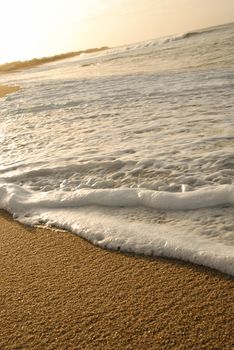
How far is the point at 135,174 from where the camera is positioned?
3.10 metres

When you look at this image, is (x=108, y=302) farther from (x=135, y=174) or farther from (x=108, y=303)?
(x=135, y=174)

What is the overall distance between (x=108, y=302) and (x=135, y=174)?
1.51 meters

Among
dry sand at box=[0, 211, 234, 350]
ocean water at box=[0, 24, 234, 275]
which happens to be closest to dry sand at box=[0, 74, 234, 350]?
dry sand at box=[0, 211, 234, 350]

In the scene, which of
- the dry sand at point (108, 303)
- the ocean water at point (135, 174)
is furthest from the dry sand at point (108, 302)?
the ocean water at point (135, 174)

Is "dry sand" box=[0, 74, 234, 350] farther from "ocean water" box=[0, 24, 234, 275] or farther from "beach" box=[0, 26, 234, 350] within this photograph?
"ocean water" box=[0, 24, 234, 275]

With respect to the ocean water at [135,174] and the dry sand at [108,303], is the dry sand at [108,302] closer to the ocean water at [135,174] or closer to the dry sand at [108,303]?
the dry sand at [108,303]

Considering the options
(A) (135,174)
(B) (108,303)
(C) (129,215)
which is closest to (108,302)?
(B) (108,303)

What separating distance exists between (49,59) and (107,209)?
3982 centimetres

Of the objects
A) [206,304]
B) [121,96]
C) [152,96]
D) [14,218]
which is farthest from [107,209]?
[121,96]

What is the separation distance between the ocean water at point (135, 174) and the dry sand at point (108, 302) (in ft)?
0.47

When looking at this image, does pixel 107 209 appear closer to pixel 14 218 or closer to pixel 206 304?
pixel 14 218

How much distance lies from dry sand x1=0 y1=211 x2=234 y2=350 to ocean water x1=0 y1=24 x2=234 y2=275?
0.14 metres

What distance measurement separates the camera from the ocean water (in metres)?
2.16

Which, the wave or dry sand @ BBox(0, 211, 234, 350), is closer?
dry sand @ BBox(0, 211, 234, 350)
